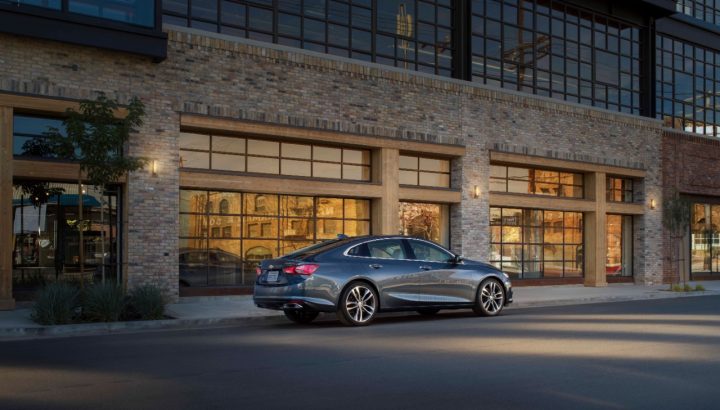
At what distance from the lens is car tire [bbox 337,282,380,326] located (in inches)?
492

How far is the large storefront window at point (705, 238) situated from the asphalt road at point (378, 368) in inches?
753

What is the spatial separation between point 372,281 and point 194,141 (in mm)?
6989

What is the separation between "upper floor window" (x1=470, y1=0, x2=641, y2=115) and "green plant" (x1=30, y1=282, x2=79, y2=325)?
15067 mm

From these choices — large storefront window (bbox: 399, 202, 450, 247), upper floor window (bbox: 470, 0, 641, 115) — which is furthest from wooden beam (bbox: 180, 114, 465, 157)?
upper floor window (bbox: 470, 0, 641, 115)

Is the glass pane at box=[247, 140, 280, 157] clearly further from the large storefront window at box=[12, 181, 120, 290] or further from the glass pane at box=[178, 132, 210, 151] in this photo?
Answer: the large storefront window at box=[12, 181, 120, 290]

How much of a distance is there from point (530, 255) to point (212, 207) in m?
11.4

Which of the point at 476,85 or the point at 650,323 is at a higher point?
the point at 476,85

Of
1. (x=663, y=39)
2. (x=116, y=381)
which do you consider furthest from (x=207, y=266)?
(x=663, y=39)

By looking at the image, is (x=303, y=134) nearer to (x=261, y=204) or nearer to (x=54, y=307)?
(x=261, y=204)

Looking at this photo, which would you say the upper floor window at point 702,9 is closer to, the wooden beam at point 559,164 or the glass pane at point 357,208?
the wooden beam at point 559,164

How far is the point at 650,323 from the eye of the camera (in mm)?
13125

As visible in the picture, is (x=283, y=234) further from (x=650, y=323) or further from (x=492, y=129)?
(x=650, y=323)

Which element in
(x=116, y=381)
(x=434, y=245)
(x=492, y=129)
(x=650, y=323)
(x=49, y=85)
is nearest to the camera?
(x=116, y=381)

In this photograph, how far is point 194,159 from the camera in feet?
58.3
